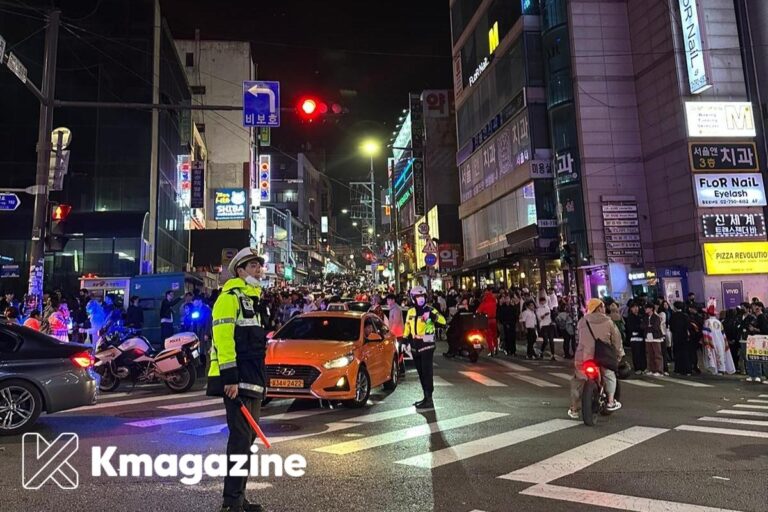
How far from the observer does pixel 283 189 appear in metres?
102

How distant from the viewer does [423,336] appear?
9.21m

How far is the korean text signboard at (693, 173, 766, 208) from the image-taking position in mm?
22469

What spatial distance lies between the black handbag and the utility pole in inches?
462

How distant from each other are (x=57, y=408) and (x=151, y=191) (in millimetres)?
21998

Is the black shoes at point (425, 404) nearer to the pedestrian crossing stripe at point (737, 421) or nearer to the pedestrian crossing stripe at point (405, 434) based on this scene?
the pedestrian crossing stripe at point (405, 434)

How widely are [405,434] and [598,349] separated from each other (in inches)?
123

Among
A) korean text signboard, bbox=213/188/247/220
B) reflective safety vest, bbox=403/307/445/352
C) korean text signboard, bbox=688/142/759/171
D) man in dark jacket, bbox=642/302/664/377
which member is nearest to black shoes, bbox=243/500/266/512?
reflective safety vest, bbox=403/307/445/352

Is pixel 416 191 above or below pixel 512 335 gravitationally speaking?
above

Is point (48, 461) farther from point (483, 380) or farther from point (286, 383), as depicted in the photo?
point (483, 380)

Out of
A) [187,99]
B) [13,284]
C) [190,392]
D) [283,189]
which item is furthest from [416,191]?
[283,189]

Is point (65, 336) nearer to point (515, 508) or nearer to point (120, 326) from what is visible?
point (120, 326)

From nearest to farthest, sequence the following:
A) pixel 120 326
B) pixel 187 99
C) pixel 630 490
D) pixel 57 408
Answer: pixel 630 490 → pixel 57 408 → pixel 120 326 → pixel 187 99

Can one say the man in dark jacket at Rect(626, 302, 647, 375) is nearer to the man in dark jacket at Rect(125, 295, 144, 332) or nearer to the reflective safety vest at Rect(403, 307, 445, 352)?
the reflective safety vest at Rect(403, 307, 445, 352)

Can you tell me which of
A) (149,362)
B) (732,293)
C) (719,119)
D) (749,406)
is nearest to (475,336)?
(749,406)
